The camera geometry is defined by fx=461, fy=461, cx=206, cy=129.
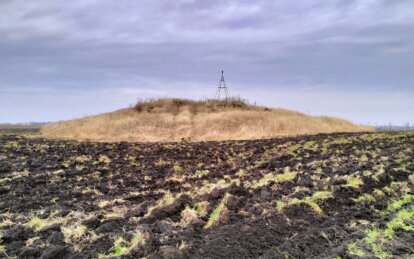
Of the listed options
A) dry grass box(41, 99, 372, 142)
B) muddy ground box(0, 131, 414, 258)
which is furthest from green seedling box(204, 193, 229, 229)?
dry grass box(41, 99, 372, 142)

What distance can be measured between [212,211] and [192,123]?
37.2 m

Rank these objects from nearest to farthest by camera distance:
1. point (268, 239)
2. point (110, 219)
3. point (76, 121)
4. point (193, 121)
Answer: point (268, 239), point (110, 219), point (193, 121), point (76, 121)

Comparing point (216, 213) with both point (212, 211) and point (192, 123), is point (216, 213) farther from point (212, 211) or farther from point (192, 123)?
point (192, 123)

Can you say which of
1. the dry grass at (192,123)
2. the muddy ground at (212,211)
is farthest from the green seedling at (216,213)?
the dry grass at (192,123)

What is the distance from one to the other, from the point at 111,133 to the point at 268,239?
38.2 m

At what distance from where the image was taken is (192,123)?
47.7 metres

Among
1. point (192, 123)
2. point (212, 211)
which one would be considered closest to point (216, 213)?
point (212, 211)

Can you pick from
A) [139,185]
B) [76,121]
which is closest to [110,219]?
[139,185]

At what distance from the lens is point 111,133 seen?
45.3 m

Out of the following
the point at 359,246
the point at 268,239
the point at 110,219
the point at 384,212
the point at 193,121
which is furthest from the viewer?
the point at 193,121

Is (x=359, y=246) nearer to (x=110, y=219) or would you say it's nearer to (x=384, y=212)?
(x=384, y=212)

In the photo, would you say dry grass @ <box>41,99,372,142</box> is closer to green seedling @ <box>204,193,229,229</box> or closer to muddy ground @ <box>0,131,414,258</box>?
muddy ground @ <box>0,131,414,258</box>

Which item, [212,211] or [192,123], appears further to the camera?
[192,123]

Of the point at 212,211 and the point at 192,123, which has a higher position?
the point at 192,123
